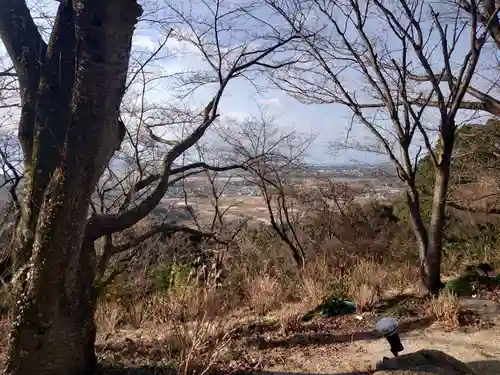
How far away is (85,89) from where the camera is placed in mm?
2822

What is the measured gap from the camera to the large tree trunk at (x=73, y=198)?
273 centimetres

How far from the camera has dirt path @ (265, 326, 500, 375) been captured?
157 inches

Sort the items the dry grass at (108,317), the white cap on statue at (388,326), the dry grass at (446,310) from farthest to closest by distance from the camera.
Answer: the dry grass at (108,317), the dry grass at (446,310), the white cap on statue at (388,326)

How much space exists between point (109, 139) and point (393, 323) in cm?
231

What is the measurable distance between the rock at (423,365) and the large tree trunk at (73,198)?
2091mm

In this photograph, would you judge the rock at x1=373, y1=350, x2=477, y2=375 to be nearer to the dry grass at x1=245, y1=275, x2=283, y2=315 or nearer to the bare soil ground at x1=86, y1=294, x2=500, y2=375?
the bare soil ground at x1=86, y1=294, x2=500, y2=375

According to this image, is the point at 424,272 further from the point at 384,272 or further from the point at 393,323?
the point at 393,323

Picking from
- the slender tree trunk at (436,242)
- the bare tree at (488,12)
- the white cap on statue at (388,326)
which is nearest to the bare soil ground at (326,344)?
the slender tree trunk at (436,242)

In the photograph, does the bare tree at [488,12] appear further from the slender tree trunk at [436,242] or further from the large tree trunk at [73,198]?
the large tree trunk at [73,198]

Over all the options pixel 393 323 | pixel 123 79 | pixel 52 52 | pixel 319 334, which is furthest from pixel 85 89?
pixel 319 334

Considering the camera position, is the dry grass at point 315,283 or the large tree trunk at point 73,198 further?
the dry grass at point 315,283

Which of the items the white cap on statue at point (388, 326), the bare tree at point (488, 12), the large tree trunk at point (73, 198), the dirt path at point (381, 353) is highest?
the bare tree at point (488, 12)

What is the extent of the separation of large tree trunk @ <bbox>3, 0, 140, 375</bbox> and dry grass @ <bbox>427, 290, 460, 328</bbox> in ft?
12.0

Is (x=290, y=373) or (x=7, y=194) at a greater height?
(x=7, y=194)
